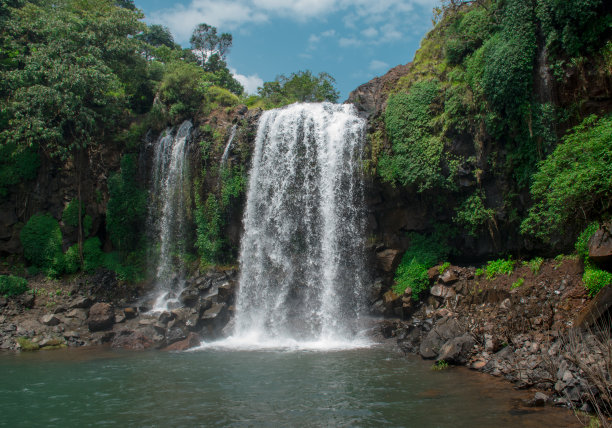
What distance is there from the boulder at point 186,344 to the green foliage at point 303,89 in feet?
80.2

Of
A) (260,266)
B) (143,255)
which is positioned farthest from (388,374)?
(143,255)

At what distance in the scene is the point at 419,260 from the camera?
1716cm

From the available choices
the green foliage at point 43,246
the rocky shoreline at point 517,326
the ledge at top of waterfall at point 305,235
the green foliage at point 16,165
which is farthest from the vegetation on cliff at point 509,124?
the green foliage at point 16,165

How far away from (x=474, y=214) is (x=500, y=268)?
2.20 m

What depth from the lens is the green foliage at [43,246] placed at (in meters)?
22.8

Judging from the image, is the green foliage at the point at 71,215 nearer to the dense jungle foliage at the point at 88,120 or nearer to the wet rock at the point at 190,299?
the dense jungle foliage at the point at 88,120

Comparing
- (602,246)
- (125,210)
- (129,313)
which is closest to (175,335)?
(129,313)

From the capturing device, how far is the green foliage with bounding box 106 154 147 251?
23.6 meters

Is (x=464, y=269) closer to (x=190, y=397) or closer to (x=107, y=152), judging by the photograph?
(x=190, y=397)

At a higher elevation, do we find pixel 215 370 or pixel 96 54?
pixel 96 54

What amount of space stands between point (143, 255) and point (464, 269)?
16.7 metres

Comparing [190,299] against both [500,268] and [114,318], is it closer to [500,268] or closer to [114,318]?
[114,318]

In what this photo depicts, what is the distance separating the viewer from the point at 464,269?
52.6ft

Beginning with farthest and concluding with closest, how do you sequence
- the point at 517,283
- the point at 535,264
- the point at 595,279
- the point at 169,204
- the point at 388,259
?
the point at 169,204 < the point at 388,259 < the point at 535,264 < the point at 517,283 < the point at 595,279
